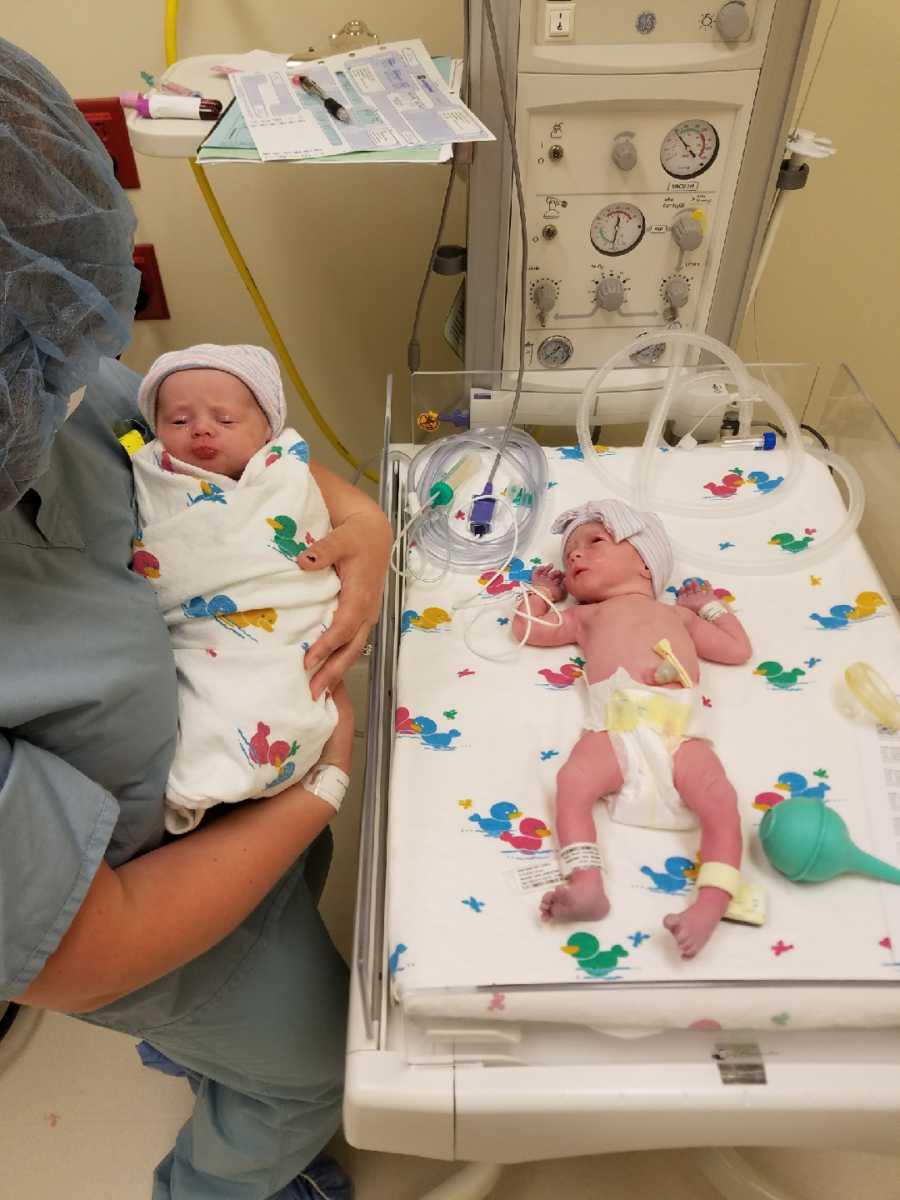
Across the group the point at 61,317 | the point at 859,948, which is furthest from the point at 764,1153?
the point at 61,317

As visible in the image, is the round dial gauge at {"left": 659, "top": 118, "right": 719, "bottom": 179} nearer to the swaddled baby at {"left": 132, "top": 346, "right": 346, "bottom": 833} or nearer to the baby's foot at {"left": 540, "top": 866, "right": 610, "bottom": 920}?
the swaddled baby at {"left": 132, "top": 346, "right": 346, "bottom": 833}

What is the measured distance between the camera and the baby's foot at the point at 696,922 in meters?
0.72

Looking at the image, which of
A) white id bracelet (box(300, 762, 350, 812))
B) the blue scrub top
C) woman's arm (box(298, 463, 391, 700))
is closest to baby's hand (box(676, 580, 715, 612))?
woman's arm (box(298, 463, 391, 700))

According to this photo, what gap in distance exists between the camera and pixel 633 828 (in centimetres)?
84

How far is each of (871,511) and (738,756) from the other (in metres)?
0.49

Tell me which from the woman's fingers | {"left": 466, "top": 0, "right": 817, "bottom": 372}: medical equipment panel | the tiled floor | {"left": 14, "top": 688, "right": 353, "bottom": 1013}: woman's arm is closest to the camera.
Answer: {"left": 14, "top": 688, "right": 353, "bottom": 1013}: woman's arm

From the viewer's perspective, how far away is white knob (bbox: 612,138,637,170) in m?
1.05

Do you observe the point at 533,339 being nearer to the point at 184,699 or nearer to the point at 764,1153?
the point at 184,699

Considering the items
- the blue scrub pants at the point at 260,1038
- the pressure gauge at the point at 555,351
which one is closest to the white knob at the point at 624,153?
the pressure gauge at the point at 555,351

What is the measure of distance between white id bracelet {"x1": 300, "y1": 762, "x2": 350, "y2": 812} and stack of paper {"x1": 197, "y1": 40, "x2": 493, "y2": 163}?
0.64m

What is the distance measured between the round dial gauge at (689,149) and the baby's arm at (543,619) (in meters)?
0.54

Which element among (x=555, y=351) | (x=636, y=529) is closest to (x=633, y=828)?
(x=636, y=529)

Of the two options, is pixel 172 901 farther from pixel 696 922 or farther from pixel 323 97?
pixel 323 97

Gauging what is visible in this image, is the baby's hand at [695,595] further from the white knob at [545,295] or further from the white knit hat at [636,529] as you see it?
the white knob at [545,295]
